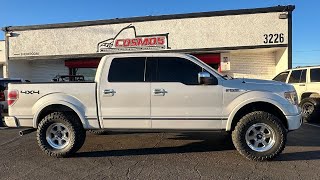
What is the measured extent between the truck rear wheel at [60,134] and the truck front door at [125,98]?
1.99ft

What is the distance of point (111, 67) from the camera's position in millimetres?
6812

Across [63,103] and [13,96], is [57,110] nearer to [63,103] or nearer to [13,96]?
[63,103]

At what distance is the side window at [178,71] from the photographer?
656 cm

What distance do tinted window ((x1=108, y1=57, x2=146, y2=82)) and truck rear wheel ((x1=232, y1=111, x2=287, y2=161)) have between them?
2.16 metres

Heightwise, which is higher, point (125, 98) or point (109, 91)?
point (109, 91)

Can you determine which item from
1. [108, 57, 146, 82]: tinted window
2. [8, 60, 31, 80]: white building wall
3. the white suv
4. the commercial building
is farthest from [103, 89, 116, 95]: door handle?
[8, 60, 31, 80]: white building wall

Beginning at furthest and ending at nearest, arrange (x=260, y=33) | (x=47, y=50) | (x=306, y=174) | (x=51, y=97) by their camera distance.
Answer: (x=47, y=50), (x=260, y=33), (x=51, y=97), (x=306, y=174)

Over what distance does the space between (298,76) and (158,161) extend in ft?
25.3

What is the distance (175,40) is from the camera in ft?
59.3

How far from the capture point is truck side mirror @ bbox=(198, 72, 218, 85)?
622cm

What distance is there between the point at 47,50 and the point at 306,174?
1707cm

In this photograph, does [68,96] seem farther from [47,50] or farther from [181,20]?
[47,50]

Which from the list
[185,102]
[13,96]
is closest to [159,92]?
[185,102]

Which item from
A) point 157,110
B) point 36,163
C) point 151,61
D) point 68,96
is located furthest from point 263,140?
point 36,163
